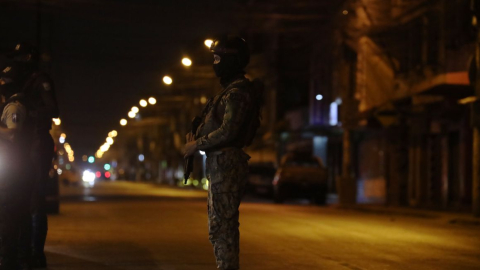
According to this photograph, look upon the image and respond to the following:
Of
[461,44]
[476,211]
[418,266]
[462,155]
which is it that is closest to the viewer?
[418,266]

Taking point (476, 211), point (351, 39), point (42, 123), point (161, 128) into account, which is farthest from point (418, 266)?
point (161, 128)

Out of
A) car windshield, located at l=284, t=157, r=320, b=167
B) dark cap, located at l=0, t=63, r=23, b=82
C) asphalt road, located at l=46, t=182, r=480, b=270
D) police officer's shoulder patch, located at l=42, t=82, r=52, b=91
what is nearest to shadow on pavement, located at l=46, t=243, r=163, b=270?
asphalt road, located at l=46, t=182, r=480, b=270

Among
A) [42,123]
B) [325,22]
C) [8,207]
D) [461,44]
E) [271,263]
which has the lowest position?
[271,263]

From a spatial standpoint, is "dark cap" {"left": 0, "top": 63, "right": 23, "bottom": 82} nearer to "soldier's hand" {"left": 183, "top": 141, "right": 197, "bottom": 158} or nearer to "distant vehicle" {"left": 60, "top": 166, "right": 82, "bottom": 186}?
"soldier's hand" {"left": 183, "top": 141, "right": 197, "bottom": 158}

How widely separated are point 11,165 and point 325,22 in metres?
36.5

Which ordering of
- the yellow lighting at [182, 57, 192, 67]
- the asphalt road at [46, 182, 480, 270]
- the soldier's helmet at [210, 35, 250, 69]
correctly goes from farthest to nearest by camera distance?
the yellow lighting at [182, 57, 192, 67] → the asphalt road at [46, 182, 480, 270] → the soldier's helmet at [210, 35, 250, 69]

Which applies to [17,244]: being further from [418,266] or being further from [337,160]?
[337,160]

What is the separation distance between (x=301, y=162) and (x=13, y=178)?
2722 centimetres

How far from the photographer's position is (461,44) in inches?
1078

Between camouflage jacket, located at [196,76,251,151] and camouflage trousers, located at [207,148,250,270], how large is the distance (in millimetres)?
104

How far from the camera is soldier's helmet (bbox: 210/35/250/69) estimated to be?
6520 millimetres

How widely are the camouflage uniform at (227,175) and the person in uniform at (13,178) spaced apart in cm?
259

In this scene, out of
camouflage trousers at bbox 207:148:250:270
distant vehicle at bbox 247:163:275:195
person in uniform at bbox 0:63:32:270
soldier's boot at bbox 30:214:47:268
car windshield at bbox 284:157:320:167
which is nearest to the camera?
camouflage trousers at bbox 207:148:250:270

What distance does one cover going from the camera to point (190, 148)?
21.4 ft
